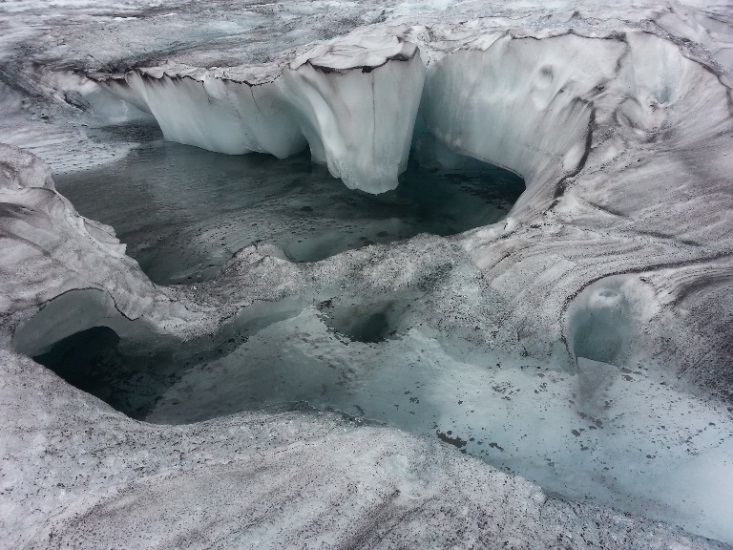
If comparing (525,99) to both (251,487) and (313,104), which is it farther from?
(251,487)

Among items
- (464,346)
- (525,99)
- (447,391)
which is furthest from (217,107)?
(447,391)

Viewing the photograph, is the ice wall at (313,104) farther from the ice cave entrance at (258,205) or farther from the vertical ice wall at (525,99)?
the vertical ice wall at (525,99)

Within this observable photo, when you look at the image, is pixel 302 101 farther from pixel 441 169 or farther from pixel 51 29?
pixel 51 29

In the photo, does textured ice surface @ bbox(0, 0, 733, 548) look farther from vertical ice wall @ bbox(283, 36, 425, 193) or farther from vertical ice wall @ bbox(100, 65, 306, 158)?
vertical ice wall @ bbox(100, 65, 306, 158)

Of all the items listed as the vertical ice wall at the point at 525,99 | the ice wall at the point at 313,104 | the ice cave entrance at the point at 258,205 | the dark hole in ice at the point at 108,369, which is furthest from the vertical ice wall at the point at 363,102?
the dark hole in ice at the point at 108,369

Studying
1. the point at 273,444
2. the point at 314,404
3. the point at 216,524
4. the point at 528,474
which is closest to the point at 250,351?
the point at 314,404
